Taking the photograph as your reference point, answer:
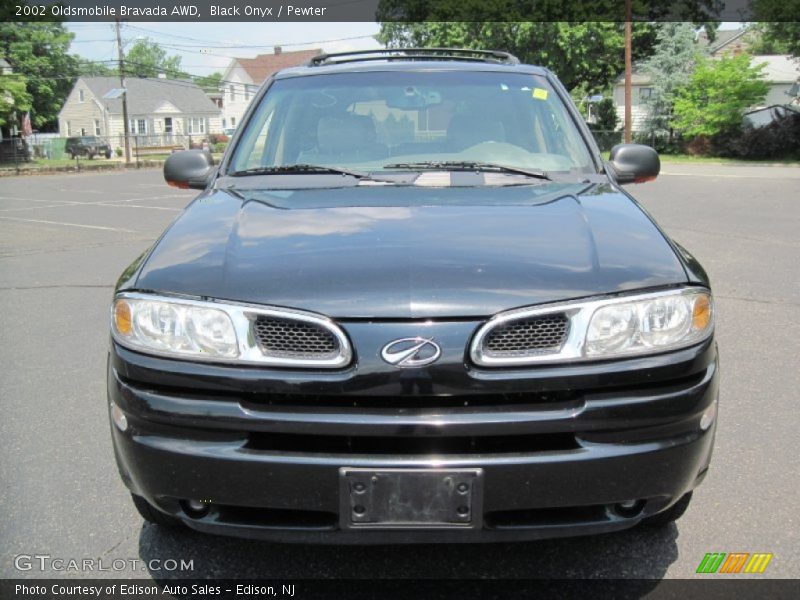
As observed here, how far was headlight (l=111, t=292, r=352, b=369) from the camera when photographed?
222cm

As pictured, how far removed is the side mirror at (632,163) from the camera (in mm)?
3850

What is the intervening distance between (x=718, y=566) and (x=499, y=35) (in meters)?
51.9

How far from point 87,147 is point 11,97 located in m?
6.33

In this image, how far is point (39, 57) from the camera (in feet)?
213

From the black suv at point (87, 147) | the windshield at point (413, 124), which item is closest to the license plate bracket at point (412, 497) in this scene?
the windshield at point (413, 124)

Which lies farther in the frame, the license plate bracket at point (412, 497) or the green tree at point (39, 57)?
the green tree at point (39, 57)

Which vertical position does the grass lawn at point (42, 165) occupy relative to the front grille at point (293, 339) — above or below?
above

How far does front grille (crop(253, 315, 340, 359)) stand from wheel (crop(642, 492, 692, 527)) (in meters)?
1.34

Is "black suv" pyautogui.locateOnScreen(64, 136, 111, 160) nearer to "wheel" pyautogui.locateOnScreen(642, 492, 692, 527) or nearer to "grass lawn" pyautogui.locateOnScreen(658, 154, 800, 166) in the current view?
"grass lawn" pyautogui.locateOnScreen(658, 154, 800, 166)

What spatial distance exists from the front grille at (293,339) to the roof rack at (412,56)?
7.92 ft

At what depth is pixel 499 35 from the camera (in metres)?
51.4

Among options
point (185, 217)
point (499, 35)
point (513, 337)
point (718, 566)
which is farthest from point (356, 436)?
point (499, 35)

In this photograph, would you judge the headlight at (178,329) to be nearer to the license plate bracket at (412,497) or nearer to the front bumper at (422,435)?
the front bumper at (422,435)

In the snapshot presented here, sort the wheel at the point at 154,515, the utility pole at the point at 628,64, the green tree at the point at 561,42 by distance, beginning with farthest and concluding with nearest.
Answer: the green tree at the point at 561,42, the utility pole at the point at 628,64, the wheel at the point at 154,515
